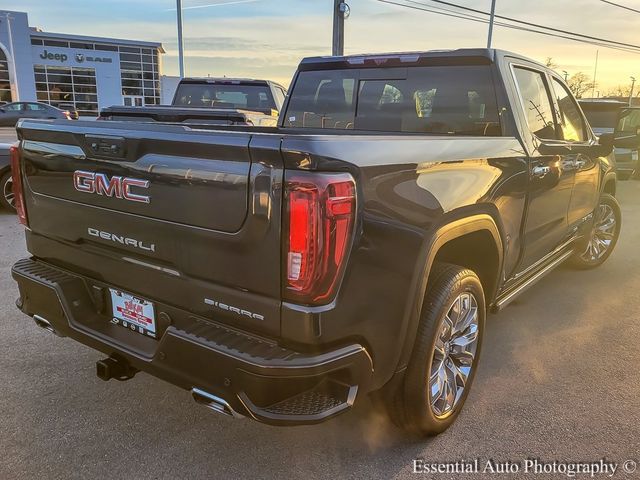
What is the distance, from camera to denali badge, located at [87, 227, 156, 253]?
2.31 metres

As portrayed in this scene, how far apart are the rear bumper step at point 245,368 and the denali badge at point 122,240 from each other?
0.26 meters

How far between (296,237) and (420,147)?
81cm

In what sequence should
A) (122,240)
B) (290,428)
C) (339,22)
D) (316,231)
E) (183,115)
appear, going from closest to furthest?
(316,231)
(122,240)
(290,428)
(183,115)
(339,22)

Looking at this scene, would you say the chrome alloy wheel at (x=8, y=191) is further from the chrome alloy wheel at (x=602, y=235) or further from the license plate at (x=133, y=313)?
the chrome alloy wheel at (x=602, y=235)

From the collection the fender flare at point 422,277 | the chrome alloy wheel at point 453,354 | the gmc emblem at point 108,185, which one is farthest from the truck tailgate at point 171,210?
the chrome alloy wheel at point 453,354

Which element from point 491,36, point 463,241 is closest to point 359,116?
point 463,241

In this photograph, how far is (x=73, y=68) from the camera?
45.4 metres

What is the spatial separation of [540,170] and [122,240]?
2619mm

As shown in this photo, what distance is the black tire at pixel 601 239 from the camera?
5777 millimetres

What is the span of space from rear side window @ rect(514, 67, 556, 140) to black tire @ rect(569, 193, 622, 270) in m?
2.11

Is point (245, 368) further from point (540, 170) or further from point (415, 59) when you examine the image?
point (415, 59)

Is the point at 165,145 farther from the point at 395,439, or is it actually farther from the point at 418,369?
the point at 395,439

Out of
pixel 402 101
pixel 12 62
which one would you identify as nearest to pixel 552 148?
pixel 402 101

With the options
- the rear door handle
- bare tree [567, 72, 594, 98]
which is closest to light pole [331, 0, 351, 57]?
the rear door handle
